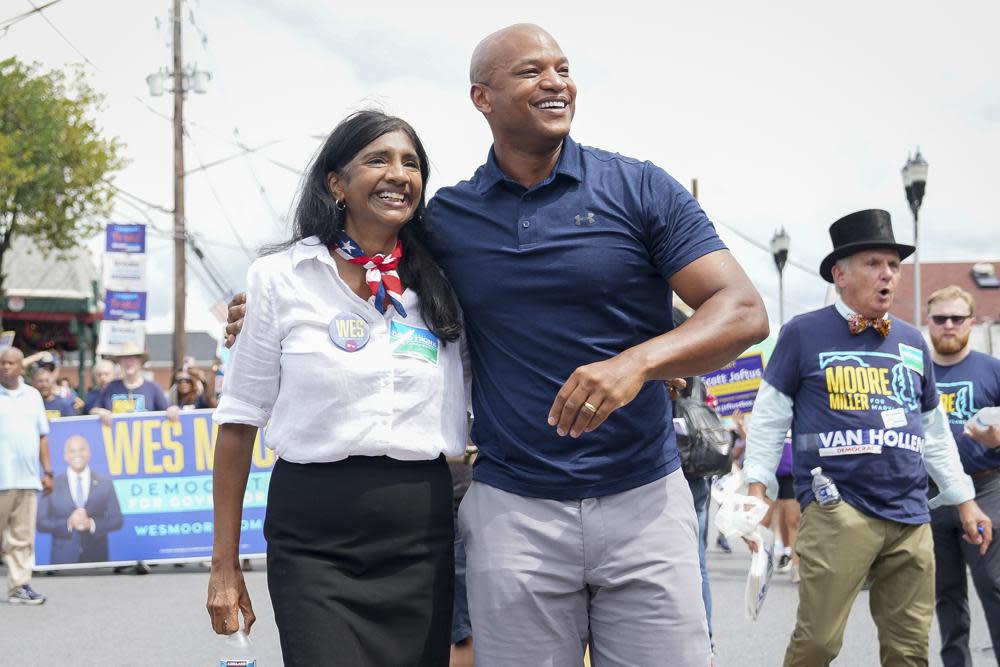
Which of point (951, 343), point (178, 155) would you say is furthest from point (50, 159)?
point (951, 343)

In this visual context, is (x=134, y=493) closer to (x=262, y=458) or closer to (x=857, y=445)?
(x=262, y=458)

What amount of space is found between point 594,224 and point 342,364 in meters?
0.72

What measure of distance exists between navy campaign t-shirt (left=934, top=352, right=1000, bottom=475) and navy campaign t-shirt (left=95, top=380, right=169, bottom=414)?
→ 28.3 ft

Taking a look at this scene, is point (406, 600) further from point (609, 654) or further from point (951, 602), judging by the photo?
point (951, 602)

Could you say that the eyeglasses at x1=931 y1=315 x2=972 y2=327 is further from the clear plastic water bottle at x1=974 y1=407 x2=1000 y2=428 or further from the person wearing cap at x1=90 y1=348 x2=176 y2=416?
the person wearing cap at x1=90 y1=348 x2=176 y2=416

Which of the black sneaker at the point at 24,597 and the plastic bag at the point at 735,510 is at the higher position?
the plastic bag at the point at 735,510

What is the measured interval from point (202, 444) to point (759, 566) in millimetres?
8636

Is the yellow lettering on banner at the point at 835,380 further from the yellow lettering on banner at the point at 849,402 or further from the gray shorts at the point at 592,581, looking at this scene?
the gray shorts at the point at 592,581

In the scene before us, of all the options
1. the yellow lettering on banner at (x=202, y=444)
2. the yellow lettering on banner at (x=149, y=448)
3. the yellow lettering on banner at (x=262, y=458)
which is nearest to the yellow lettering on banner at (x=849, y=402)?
the yellow lettering on banner at (x=262, y=458)

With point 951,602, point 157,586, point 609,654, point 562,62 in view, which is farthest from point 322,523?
point 157,586

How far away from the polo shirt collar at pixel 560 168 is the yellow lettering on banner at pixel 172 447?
971cm

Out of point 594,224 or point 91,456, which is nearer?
point 594,224

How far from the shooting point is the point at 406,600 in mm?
3029

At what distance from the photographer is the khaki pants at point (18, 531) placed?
991 cm
